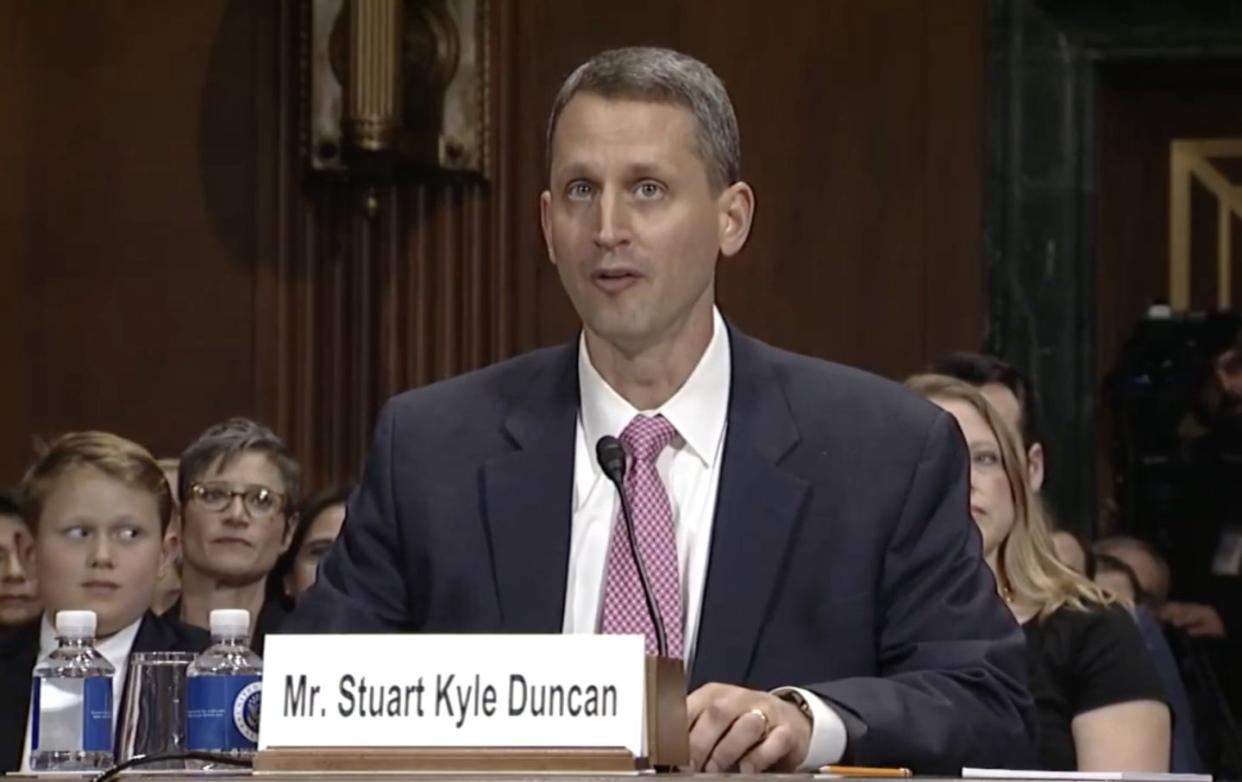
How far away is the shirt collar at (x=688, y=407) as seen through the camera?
324 centimetres

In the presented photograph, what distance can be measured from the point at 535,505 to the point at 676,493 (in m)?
0.17

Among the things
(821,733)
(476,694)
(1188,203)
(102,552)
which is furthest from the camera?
(1188,203)

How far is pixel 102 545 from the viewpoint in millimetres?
4844

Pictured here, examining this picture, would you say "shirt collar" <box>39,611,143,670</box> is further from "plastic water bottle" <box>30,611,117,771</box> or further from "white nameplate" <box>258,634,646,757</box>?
"white nameplate" <box>258,634,646,757</box>

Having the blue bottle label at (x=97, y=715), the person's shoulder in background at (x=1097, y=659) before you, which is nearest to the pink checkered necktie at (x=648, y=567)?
the blue bottle label at (x=97, y=715)

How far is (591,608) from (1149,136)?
3.93m

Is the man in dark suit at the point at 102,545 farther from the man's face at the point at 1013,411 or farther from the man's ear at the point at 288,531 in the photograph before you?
the man's face at the point at 1013,411

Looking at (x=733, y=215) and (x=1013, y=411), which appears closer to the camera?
(x=733, y=215)

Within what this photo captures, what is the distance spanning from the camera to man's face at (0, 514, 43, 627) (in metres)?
5.56

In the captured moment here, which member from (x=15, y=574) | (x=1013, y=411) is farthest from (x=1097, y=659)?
(x=15, y=574)

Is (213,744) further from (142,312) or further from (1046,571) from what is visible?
(142,312)

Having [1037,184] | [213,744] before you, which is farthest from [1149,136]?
[213,744]

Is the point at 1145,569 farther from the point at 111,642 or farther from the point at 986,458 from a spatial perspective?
the point at 111,642

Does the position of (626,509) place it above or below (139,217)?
below
